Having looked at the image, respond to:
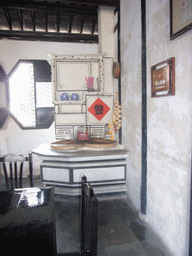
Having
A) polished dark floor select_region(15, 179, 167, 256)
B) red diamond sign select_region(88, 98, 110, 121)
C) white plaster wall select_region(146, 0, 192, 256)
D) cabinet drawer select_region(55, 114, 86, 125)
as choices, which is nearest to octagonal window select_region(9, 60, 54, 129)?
cabinet drawer select_region(55, 114, 86, 125)

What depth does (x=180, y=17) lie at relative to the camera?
1532mm

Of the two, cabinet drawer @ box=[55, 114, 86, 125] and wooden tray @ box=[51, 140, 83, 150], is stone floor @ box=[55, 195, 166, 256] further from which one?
cabinet drawer @ box=[55, 114, 86, 125]

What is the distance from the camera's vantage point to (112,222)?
2.35 metres

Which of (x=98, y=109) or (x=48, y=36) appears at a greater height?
(x=48, y=36)

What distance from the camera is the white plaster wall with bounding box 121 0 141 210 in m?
2.45

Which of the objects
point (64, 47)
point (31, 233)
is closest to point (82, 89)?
point (64, 47)

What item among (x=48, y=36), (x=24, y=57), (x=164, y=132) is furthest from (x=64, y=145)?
(x=48, y=36)

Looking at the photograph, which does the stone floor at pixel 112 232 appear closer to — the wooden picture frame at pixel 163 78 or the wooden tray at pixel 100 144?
the wooden tray at pixel 100 144

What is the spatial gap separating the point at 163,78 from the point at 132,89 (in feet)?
2.70

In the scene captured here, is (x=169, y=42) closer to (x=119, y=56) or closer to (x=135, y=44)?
(x=135, y=44)

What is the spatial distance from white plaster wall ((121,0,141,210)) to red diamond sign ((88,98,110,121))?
0.45 metres

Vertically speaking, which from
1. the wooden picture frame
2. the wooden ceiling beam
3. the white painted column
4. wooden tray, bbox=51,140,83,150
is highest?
the wooden ceiling beam

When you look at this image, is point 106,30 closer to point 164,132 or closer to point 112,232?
point 164,132

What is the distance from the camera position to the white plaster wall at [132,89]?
245 centimetres
